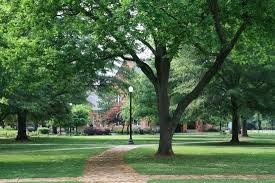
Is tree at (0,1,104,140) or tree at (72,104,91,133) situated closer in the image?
tree at (0,1,104,140)

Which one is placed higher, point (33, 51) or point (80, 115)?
point (33, 51)

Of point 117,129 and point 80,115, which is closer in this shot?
point 80,115

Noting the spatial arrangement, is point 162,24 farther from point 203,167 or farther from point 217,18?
point 203,167

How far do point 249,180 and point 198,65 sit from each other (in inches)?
1035

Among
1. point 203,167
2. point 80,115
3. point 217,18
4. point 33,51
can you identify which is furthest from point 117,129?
point 203,167

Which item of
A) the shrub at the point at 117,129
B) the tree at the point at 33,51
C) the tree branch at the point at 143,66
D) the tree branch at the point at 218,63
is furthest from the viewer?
the shrub at the point at 117,129

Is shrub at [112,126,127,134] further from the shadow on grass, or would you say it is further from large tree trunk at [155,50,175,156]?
the shadow on grass

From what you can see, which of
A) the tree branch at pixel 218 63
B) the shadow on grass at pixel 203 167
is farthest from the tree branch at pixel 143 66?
the shadow on grass at pixel 203 167

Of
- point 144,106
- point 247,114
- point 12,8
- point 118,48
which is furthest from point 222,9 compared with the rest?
point 144,106

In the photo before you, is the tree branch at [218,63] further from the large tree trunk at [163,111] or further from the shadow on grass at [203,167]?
the shadow on grass at [203,167]

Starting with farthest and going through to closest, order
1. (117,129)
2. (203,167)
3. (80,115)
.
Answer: (117,129) < (80,115) < (203,167)

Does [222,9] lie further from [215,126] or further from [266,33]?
→ [215,126]

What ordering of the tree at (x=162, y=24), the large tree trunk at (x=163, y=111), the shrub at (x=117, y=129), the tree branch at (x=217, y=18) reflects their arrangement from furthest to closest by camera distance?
1. the shrub at (x=117, y=129)
2. the large tree trunk at (x=163, y=111)
3. the tree branch at (x=217, y=18)
4. the tree at (x=162, y=24)

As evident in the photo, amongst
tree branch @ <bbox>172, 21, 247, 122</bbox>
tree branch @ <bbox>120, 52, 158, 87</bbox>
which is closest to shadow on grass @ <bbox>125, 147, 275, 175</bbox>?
tree branch @ <bbox>172, 21, 247, 122</bbox>
